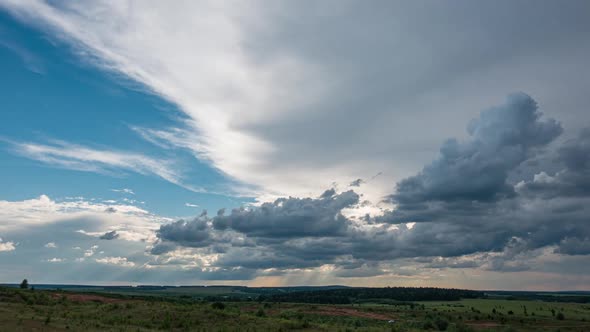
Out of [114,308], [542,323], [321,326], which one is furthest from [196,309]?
[542,323]

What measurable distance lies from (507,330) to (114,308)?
60237 mm

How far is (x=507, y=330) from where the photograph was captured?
218 feet

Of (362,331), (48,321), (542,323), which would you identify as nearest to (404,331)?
(362,331)

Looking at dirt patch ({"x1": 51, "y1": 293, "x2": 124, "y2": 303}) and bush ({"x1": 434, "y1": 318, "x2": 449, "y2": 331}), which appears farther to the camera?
dirt patch ({"x1": 51, "y1": 293, "x2": 124, "y2": 303})

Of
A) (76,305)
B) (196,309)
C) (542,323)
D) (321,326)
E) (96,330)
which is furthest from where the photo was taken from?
(542,323)

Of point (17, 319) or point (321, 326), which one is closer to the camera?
point (17, 319)

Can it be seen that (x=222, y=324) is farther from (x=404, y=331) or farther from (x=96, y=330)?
(x=404, y=331)

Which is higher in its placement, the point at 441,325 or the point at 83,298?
the point at 83,298

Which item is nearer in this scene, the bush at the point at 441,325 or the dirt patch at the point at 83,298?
the bush at the point at 441,325

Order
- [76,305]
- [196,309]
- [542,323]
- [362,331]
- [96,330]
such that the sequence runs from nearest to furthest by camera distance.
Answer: [96,330]
[362,331]
[196,309]
[76,305]
[542,323]

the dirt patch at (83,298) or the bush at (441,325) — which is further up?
the dirt patch at (83,298)

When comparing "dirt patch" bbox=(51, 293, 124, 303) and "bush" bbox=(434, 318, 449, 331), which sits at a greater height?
"dirt patch" bbox=(51, 293, 124, 303)

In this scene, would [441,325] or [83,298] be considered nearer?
[441,325]

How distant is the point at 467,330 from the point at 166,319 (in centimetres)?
4422
